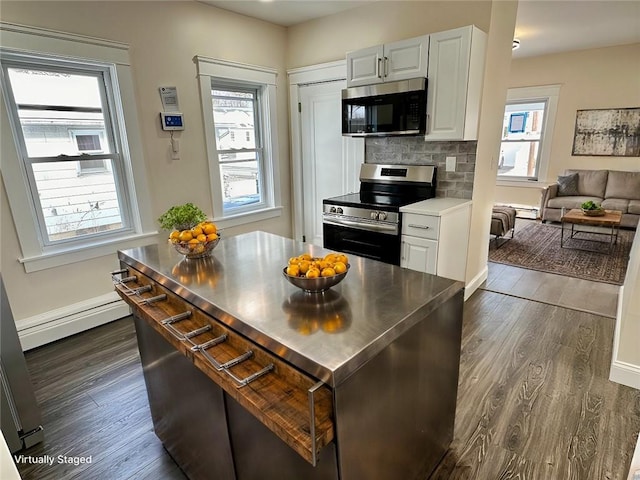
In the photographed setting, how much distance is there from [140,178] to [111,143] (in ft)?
1.15

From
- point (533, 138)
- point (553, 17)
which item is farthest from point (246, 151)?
point (533, 138)

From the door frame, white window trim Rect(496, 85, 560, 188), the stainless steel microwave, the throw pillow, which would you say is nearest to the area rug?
the throw pillow

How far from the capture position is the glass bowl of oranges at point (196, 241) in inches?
65.6

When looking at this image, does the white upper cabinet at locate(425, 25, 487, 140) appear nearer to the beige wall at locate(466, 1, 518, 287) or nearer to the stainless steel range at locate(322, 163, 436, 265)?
the beige wall at locate(466, 1, 518, 287)

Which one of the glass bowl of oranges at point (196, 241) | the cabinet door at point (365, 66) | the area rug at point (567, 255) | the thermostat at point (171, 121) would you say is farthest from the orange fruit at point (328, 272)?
the area rug at point (567, 255)

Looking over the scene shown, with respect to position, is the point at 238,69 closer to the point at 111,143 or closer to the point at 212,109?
the point at 212,109

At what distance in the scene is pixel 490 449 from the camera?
5.69 feet

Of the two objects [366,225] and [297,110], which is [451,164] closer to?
[366,225]

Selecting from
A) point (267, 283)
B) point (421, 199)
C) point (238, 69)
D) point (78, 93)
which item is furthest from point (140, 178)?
point (421, 199)

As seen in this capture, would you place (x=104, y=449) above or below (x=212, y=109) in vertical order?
below

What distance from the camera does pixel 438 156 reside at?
3.25 m

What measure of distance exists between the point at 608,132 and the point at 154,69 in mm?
6796

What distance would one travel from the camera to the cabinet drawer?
8.87 feet

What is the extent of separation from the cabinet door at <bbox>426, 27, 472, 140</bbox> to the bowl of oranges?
2.02 metres
